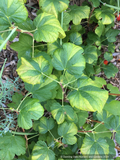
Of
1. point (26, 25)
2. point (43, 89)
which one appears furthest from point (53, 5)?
point (43, 89)

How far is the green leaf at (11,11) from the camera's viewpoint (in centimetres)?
74

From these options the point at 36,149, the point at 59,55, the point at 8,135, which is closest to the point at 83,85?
the point at 59,55

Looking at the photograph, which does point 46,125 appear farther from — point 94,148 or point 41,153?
point 94,148

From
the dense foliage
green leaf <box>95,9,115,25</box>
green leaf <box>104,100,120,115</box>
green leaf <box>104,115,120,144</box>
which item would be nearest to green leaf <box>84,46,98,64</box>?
the dense foliage

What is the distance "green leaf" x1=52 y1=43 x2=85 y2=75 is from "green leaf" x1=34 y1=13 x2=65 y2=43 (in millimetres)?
120

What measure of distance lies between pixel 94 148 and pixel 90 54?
1.01m

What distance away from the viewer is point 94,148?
1.03 metres

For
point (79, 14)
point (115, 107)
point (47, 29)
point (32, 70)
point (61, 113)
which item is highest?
point (79, 14)

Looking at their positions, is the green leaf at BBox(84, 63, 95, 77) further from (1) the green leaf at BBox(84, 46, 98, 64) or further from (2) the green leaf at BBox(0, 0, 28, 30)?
(2) the green leaf at BBox(0, 0, 28, 30)

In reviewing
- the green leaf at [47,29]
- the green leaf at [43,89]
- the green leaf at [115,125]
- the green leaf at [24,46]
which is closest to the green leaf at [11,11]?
the green leaf at [47,29]

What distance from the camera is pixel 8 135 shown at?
1140 millimetres

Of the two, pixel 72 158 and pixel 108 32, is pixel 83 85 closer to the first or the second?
pixel 72 158

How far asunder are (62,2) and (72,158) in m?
1.52

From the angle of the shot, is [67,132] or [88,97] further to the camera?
[67,132]
